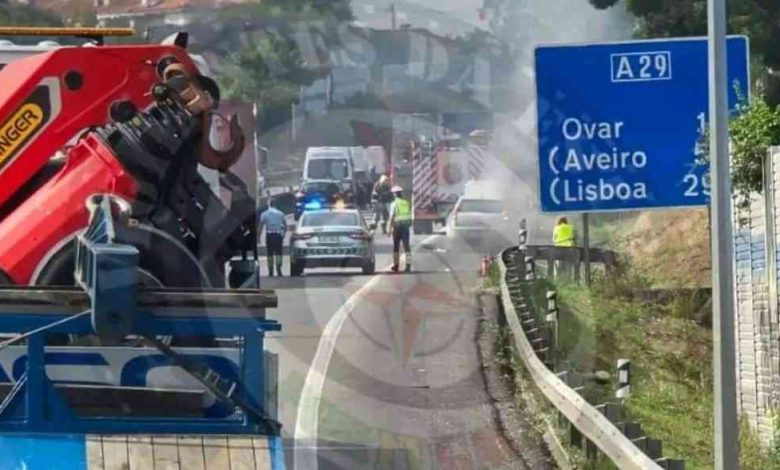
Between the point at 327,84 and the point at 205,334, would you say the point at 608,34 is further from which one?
the point at 205,334

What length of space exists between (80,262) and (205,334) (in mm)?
606

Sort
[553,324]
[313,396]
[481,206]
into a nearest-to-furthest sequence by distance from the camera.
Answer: [313,396]
[553,324]
[481,206]

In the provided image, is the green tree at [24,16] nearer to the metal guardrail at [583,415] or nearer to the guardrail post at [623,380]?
the metal guardrail at [583,415]

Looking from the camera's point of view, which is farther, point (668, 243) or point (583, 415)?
point (668, 243)

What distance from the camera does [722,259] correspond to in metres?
7.90

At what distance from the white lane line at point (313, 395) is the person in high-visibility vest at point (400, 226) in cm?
A: 163

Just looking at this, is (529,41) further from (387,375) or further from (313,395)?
(387,375)

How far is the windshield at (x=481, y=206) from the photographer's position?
16.7 metres

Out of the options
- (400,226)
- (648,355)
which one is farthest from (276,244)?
(648,355)

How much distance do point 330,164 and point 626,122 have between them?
11.9ft

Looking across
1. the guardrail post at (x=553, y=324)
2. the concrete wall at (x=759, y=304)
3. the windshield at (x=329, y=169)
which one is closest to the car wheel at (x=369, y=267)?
the windshield at (x=329, y=169)

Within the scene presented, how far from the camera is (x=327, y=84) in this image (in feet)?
32.3

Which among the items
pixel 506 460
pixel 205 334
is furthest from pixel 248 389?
pixel 506 460

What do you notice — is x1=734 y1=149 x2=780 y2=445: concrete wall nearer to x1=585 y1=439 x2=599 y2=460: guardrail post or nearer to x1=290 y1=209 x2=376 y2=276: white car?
x1=585 y1=439 x2=599 y2=460: guardrail post
